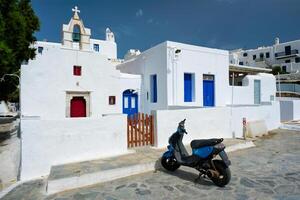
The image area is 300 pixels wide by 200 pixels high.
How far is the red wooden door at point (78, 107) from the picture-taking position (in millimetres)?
11438

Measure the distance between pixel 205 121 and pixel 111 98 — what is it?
5967mm

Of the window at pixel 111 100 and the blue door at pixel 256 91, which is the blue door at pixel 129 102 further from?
the blue door at pixel 256 91

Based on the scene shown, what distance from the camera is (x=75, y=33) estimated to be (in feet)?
39.9

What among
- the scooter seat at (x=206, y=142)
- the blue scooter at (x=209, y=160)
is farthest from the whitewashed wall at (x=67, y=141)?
the scooter seat at (x=206, y=142)

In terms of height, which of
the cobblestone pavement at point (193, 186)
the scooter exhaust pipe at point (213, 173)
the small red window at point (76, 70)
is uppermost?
the small red window at point (76, 70)

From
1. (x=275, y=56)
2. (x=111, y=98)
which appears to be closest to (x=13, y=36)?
(x=111, y=98)

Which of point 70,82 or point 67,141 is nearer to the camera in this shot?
point 67,141

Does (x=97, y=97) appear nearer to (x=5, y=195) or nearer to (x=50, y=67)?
(x=50, y=67)

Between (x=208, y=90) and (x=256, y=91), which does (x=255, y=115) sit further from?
(x=256, y=91)

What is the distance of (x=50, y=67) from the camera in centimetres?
1058

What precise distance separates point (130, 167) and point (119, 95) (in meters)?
7.55

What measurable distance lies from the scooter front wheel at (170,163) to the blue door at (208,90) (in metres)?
9.38

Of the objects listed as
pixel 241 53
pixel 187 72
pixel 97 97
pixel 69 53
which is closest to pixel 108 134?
pixel 97 97

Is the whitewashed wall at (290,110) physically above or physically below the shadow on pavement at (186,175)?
above
